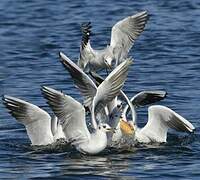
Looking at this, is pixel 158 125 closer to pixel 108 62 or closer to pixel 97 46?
pixel 108 62

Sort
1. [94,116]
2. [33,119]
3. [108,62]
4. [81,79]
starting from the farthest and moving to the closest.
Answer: [108,62], [33,119], [94,116], [81,79]

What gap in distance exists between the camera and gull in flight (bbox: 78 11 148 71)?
17.9 metres

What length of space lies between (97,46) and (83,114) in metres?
10.5

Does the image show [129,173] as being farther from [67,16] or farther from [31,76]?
[67,16]

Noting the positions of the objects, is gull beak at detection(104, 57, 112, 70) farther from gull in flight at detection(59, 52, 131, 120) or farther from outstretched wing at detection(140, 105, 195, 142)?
gull in flight at detection(59, 52, 131, 120)

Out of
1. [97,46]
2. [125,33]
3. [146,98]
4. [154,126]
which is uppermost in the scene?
[125,33]

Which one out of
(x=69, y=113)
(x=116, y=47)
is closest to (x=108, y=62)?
(x=116, y=47)

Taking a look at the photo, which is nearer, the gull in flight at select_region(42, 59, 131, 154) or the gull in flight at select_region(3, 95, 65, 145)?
the gull in flight at select_region(42, 59, 131, 154)

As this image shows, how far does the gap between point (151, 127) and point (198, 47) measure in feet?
27.6

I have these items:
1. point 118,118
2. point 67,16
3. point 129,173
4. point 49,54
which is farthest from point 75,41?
point 129,173

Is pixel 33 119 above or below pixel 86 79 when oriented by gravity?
below

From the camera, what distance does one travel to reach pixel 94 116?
48.6 ft

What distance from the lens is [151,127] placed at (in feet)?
51.9

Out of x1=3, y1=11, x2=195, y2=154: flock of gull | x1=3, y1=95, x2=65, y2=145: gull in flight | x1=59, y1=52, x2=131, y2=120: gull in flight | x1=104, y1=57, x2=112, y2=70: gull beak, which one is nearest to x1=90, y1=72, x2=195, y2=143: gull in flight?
x1=3, y1=11, x2=195, y2=154: flock of gull
